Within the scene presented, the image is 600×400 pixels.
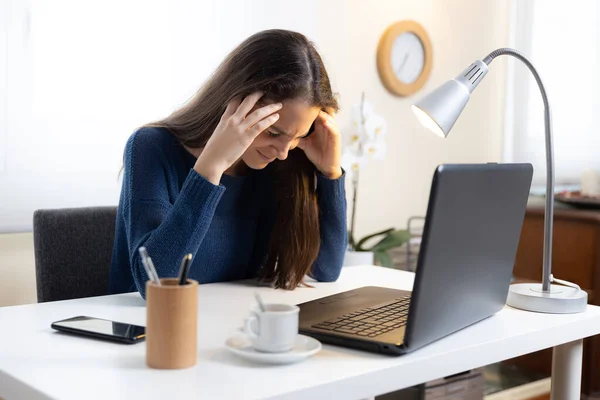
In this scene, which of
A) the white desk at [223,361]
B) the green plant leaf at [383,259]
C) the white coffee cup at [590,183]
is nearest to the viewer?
the white desk at [223,361]

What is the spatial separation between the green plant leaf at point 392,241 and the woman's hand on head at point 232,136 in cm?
115

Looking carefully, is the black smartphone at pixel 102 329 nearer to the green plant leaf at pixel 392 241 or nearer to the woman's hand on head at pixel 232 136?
the woman's hand on head at pixel 232 136

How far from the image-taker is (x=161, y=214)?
1.37 m

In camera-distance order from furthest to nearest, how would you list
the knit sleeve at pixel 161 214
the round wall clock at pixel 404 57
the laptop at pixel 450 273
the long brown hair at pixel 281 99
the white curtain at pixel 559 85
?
1. the white curtain at pixel 559 85
2. the round wall clock at pixel 404 57
3. the long brown hair at pixel 281 99
4. the knit sleeve at pixel 161 214
5. the laptop at pixel 450 273

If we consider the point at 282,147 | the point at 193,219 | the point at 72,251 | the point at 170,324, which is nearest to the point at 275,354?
the point at 170,324

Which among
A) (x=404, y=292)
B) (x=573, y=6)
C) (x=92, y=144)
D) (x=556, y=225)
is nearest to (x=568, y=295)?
(x=404, y=292)

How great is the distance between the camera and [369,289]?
1.40 meters

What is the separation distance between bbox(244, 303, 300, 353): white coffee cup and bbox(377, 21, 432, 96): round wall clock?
75.7 inches

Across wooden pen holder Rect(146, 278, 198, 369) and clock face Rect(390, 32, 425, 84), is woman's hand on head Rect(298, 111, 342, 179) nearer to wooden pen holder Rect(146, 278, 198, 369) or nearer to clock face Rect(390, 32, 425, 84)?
wooden pen holder Rect(146, 278, 198, 369)

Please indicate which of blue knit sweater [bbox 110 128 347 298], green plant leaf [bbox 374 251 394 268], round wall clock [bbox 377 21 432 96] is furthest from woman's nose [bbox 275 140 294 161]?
round wall clock [bbox 377 21 432 96]

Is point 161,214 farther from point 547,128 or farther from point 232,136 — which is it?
point 547,128

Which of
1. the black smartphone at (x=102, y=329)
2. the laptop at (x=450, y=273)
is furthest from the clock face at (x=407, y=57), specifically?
the black smartphone at (x=102, y=329)

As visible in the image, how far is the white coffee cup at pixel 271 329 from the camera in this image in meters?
0.91

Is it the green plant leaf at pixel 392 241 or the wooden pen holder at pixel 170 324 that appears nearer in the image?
the wooden pen holder at pixel 170 324
